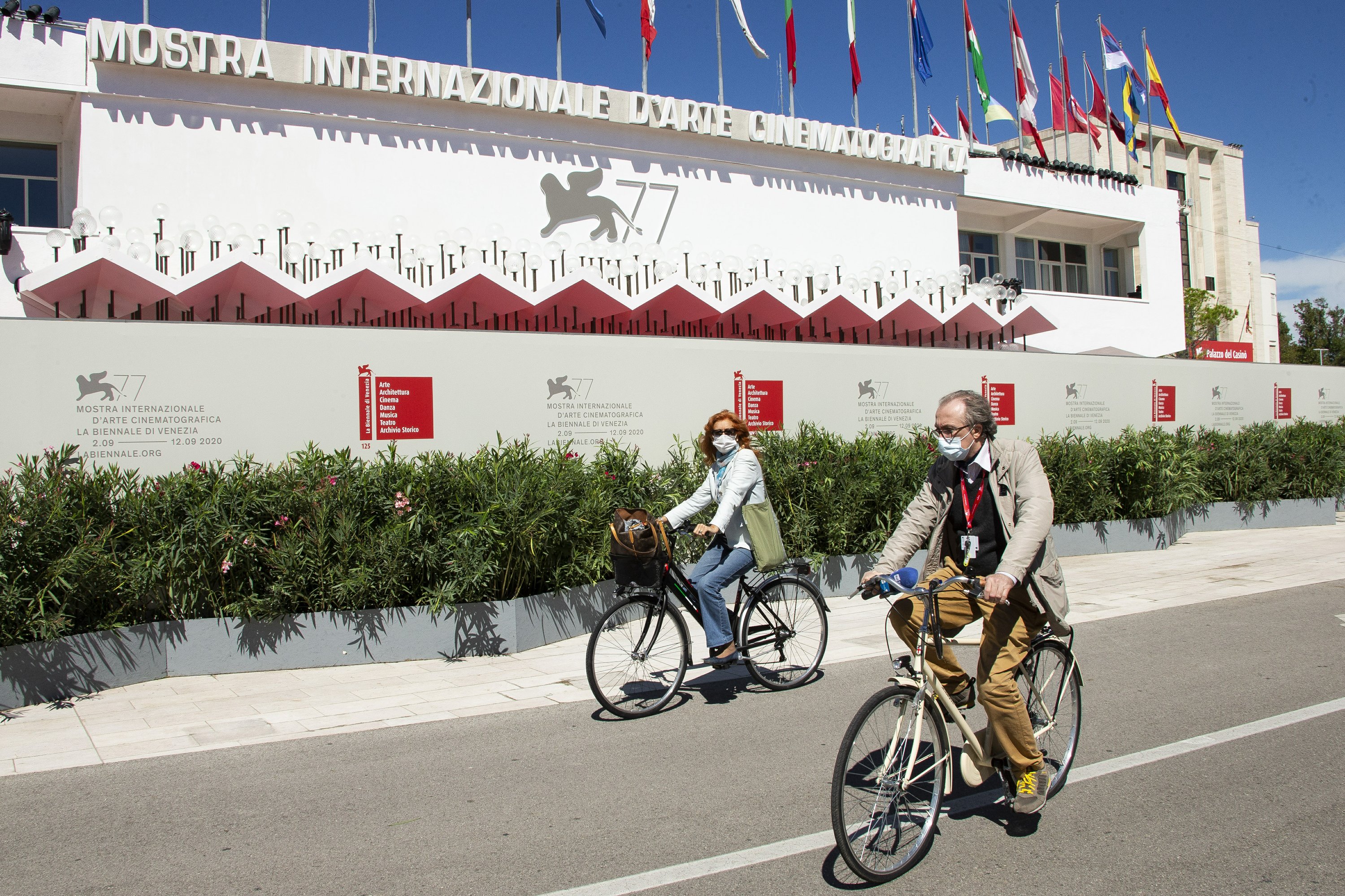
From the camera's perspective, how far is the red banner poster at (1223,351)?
30.2m

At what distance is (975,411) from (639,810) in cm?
239

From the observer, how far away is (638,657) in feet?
20.0

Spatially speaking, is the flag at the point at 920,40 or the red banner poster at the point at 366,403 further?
the flag at the point at 920,40

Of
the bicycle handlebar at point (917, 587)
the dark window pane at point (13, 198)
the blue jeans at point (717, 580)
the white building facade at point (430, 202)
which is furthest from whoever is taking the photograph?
the dark window pane at point (13, 198)

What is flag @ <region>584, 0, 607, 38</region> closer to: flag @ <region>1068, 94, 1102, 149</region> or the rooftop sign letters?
the rooftop sign letters

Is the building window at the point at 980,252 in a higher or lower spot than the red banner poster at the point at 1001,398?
higher

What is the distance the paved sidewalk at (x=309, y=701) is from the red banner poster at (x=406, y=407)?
3.16m

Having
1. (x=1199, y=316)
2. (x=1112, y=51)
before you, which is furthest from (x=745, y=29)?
(x=1199, y=316)

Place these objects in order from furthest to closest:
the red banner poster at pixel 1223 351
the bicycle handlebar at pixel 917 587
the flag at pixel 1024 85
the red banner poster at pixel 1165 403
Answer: the red banner poster at pixel 1223 351 < the flag at pixel 1024 85 < the red banner poster at pixel 1165 403 < the bicycle handlebar at pixel 917 587

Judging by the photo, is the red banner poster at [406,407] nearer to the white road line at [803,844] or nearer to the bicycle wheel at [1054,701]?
the white road line at [803,844]

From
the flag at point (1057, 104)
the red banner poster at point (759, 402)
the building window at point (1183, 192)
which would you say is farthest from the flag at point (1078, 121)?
the building window at point (1183, 192)

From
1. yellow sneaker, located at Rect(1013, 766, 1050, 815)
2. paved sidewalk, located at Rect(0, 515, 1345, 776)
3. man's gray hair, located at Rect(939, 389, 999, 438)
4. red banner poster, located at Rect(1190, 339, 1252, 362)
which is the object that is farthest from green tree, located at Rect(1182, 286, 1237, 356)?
yellow sneaker, located at Rect(1013, 766, 1050, 815)

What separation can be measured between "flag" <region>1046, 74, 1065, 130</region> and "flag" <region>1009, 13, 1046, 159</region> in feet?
3.37

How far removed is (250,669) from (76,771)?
7.45ft
